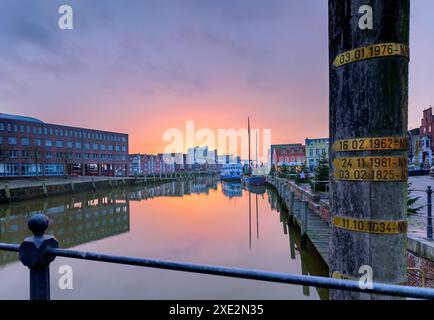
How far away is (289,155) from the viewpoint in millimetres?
75375

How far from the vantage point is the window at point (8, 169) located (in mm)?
49406

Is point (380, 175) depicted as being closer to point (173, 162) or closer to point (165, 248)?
point (165, 248)

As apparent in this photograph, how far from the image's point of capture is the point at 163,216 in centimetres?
2173

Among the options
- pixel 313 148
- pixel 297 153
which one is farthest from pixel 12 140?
pixel 297 153

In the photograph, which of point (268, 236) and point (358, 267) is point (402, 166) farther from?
point (268, 236)

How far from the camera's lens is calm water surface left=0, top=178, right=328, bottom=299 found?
8078mm

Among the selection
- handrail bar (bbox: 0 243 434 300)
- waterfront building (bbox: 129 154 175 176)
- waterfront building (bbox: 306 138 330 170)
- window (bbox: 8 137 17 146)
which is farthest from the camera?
waterfront building (bbox: 129 154 175 176)

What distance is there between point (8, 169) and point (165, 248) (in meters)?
55.4

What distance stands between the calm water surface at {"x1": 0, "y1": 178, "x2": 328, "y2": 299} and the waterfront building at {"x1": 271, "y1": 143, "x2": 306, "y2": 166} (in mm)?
52133

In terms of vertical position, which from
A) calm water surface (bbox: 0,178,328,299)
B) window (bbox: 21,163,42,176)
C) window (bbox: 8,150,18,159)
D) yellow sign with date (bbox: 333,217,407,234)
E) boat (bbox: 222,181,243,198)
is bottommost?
boat (bbox: 222,181,243,198)

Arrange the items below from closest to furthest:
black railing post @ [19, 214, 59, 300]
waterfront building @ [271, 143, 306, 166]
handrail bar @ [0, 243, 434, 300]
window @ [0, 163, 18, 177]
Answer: handrail bar @ [0, 243, 434, 300]
black railing post @ [19, 214, 59, 300]
window @ [0, 163, 18, 177]
waterfront building @ [271, 143, 306, 166]

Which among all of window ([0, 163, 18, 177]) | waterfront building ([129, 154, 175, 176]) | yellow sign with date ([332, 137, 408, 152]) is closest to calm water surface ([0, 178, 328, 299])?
yellow sign with date ([332, 137, 408, 152])

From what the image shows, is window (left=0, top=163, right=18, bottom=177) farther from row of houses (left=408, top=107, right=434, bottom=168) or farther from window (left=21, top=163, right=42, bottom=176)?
row of houses (left=408, top=107, right=434, bottom=168)
